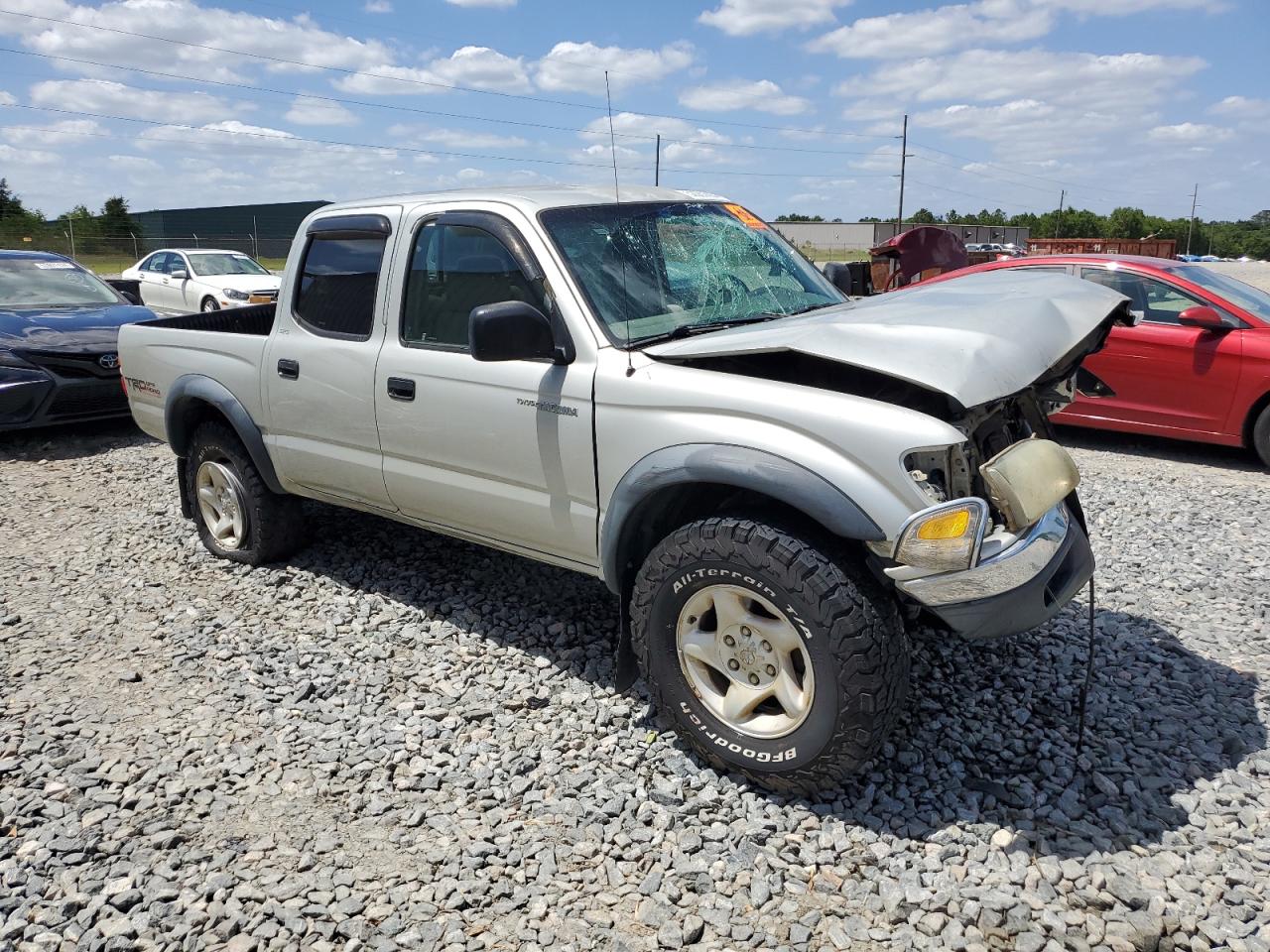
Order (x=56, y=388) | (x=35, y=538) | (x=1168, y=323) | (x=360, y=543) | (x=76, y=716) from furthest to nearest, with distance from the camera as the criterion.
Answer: (x=56, y=388), (x=1168, y=323), (x=35, y=538), (x=360, y=543), (x=76, y=716)

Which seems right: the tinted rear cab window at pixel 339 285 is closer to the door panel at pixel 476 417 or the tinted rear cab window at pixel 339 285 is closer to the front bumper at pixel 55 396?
the door panel at pixel 476 417

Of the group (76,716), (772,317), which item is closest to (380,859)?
(76,716)

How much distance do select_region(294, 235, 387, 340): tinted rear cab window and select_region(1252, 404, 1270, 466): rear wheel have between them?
22.4 feet

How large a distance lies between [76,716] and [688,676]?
8.40 feet

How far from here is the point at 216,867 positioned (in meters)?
2.98

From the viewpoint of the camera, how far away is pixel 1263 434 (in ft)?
24.5

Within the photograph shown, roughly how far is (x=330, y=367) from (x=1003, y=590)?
10.3 feet

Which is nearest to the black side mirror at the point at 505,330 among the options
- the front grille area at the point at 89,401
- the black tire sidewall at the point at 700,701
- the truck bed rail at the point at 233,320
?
the black tire sidewall at the point at 700,701

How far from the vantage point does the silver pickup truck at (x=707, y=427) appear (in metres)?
2.89

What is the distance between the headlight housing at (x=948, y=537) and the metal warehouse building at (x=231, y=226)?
3507cm

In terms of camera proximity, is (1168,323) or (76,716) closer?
(76,716)

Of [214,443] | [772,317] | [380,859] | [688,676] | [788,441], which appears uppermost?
[772,317]

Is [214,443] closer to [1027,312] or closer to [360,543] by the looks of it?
[360,543]

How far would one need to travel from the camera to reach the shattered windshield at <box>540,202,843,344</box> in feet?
12.3
